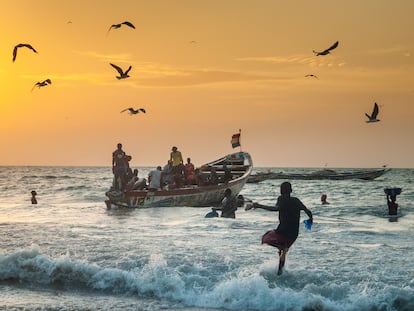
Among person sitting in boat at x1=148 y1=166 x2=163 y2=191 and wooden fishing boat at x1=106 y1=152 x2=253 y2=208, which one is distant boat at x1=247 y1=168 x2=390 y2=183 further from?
person sitting in boat at x1=148 y1=166 x2=163 y2=191

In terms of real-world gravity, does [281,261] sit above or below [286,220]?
below

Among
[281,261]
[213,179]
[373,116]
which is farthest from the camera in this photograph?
[213,179]

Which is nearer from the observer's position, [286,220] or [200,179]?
A: [286,220]

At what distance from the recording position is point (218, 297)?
9.59 meters

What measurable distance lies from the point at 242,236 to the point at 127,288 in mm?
5817

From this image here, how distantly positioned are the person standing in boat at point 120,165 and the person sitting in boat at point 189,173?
8.88 ft

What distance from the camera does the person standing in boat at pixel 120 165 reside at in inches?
957

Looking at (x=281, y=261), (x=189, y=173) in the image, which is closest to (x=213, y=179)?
(x=189, y=173)

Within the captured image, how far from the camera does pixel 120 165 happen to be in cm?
2461

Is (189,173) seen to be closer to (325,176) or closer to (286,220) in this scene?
(286,220)

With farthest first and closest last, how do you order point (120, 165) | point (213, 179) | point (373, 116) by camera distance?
point (213, 179) < point (120, 165) < point (373, 116)

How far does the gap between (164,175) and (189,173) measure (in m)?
1.22

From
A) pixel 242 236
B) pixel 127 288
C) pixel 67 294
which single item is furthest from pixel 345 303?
pixel 242 236

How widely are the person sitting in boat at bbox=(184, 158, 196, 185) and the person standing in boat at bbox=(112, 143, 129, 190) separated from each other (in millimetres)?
2708
